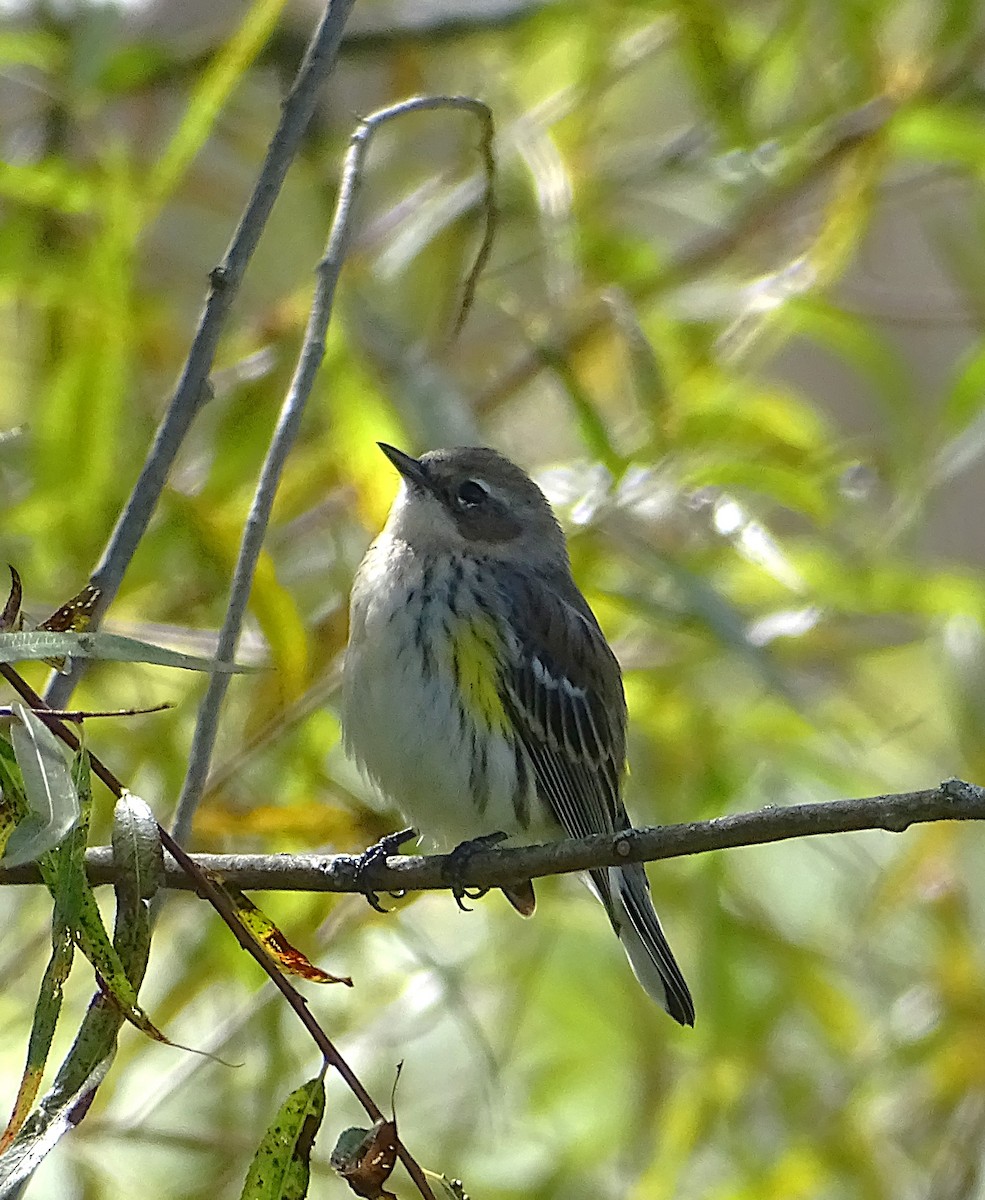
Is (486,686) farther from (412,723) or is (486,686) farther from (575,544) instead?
(575,544)

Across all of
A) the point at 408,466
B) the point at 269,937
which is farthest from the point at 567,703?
the point at 269,937

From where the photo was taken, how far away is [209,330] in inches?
70.6

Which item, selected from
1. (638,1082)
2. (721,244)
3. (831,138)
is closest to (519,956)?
(638,1082)

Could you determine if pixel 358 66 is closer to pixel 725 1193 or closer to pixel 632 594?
pixel 632 594

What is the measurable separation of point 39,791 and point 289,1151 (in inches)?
15.3

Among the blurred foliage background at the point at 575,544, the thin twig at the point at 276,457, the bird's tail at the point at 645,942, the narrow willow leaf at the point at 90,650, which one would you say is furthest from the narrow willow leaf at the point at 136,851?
the bird's tail at the point at 645,942

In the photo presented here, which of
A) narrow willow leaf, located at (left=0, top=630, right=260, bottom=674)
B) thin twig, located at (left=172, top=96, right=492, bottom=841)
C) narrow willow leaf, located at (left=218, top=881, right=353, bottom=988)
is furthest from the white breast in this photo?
narrow willow leaf, located at (left=0, top=630, right=260, bottom=674)

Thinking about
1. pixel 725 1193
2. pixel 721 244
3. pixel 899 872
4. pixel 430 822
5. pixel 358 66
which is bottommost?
pixel 725 1193

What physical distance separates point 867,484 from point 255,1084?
67.0 inches

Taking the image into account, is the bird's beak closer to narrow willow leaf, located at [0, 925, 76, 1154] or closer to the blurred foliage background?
the blurred foliage background

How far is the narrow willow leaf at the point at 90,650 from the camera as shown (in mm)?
1346

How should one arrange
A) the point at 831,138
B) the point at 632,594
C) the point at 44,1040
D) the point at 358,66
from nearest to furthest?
the point at 44,1040 < the point at 632,594 < the point at 831,138 < the point at 358,66

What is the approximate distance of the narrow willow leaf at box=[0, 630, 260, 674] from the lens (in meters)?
1.35

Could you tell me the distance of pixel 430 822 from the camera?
2963 millimetres
